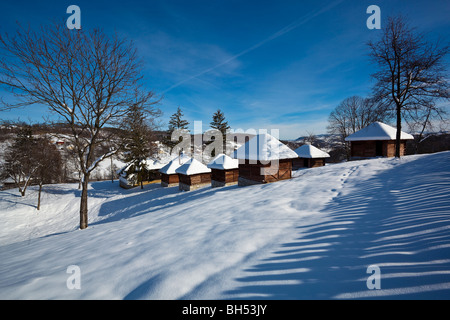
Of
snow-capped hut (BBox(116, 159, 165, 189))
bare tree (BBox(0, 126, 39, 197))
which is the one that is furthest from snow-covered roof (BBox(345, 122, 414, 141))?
bare tree (BBox(0, 126, 39, 197))

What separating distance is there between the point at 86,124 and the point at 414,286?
1175 cm

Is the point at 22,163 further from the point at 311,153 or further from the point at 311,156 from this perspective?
the point at 311,153

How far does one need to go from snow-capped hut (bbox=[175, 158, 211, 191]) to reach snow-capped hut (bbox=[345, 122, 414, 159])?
691 inches

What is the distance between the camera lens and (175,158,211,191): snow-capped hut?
19.8m

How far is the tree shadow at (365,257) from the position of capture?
6.61ft

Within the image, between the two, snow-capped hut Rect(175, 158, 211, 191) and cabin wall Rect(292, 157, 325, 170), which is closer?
snow-capped hut Rect(175, 158, 211, 191)

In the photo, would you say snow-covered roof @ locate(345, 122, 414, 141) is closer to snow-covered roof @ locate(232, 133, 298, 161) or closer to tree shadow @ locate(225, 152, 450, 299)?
snow-covered roof @ locate(232, 133, 298, 161)

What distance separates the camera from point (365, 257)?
8.49 feet

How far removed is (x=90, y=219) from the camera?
51.7 ft

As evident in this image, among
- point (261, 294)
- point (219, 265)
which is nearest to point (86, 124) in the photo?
point (219, 265)

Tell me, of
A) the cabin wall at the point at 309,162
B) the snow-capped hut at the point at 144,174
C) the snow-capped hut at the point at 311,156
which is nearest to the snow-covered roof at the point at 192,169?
the snow-capped hut at the point at 144,174

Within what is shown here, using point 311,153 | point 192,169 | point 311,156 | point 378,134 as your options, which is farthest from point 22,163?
point 378,134

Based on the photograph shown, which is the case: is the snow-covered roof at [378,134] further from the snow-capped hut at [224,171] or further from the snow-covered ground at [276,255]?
the snow-covered ground at [276,255]

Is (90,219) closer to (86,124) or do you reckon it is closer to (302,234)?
(86,124)
